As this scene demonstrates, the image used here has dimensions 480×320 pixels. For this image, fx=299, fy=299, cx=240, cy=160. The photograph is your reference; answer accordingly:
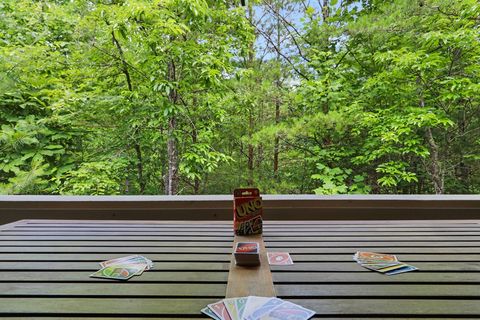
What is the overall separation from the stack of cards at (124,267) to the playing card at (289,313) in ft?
1.46

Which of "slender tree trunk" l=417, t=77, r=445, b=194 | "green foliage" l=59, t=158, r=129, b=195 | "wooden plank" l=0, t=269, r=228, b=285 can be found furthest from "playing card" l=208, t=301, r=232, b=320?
"slender tree trunk" l=417, t=77, r=445, b=194

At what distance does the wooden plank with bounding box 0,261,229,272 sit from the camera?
0.95m

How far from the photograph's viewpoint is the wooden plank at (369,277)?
855mm

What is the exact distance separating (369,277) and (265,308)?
368 mm

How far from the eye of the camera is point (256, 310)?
695mm

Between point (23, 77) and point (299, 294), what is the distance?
407 cm

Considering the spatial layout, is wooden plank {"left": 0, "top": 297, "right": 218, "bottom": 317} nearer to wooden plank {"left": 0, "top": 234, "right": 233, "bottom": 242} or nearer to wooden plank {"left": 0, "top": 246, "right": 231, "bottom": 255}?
wooden plank {"left": 0, "top": 246, "right": 231, "bottom": 255}

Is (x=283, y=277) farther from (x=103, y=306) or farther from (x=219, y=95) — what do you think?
(x=219, y=95)

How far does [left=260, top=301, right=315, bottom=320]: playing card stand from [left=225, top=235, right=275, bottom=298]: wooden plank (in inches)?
2.9

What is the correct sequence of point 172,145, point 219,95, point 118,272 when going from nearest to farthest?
1. point 118,272
2. point 172,145
3. point 219,95

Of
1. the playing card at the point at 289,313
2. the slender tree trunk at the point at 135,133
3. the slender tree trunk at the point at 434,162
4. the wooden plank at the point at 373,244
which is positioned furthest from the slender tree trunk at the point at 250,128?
the playing card at the point at 289,313

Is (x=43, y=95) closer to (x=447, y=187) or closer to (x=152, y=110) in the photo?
(x=152, y=110)

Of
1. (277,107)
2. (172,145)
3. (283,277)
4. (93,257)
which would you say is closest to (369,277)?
(283,277)

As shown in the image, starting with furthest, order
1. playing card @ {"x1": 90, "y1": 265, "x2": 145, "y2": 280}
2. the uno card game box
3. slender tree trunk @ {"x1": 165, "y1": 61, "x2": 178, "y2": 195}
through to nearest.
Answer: slender tree trunk @ {"x1": 165, "y1": 61, "x2": 178, "y2": 195}, the uno card game box, playing card @ {"x1": 90, "y1": 265, "x2": 145, "y2": 280}
